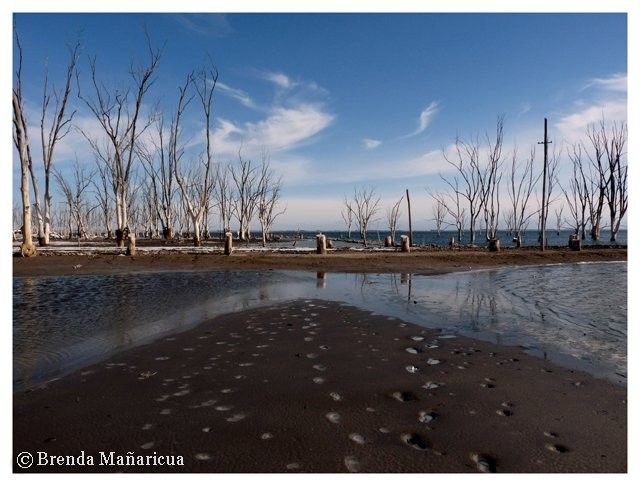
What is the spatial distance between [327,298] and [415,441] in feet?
20.4

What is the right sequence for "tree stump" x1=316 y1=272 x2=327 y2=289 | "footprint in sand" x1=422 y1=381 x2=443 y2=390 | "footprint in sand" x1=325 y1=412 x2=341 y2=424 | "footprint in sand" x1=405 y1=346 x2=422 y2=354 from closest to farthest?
1. "footprint in sand" x1=325 y1=412 x2=341 y2=424
2. "footprint in sand" x1=422 y1=381 x2=443 y2=390
3. "footprint in sand" x1=405 y1=346 x2=422 y2=354
4. "tree stump" x1=316 y1=272 x2=327 y2=289

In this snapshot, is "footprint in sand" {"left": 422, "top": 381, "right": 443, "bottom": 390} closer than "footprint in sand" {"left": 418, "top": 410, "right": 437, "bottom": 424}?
No

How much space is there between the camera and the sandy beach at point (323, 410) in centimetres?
224

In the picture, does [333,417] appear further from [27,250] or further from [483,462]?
[27,250]

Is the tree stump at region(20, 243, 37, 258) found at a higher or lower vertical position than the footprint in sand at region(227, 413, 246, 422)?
higher

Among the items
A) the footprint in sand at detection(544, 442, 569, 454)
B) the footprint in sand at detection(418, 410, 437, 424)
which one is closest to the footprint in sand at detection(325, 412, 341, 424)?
the footprint in sand at detection(418, 410, 437, 424)

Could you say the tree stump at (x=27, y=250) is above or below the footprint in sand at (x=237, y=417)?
above

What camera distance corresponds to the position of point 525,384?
137 inches

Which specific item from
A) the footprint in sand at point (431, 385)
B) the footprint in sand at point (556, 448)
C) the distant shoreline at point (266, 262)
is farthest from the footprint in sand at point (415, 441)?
the distant shoreline at point (266, 262)

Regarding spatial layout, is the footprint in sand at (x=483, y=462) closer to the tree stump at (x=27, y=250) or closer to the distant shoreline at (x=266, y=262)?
the distant shoreline at (x=266, y=262)

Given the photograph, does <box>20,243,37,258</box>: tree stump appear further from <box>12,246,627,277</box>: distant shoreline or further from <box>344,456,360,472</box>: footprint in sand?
<box>344,456,360,472</box>: footprint in sand

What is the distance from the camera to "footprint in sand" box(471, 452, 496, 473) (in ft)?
7.04

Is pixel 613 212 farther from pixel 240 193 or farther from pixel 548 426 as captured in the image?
pixel 548 426

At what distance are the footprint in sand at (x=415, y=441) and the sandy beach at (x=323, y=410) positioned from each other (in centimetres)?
1
